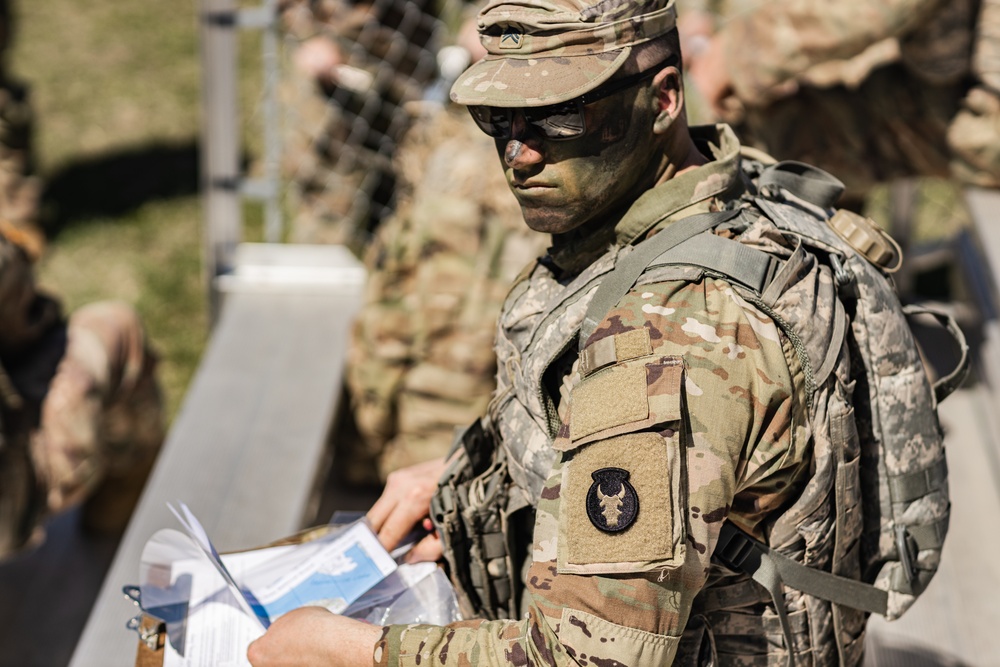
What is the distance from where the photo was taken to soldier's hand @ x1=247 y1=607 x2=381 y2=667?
176cm

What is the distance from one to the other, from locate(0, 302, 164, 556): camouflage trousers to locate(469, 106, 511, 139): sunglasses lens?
236 cm

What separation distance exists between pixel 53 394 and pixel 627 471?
8.76ft

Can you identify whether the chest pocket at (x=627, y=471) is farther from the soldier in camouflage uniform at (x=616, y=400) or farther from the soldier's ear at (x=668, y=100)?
the soldier's ear at (x=668, y=100)

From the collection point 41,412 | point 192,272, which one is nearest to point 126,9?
point 192,272

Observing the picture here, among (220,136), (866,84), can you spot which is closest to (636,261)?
(866,84)

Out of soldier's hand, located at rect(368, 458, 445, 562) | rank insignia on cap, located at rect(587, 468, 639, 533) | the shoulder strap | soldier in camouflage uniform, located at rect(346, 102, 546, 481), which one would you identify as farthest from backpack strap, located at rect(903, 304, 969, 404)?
soldier in camouflage uniform, located at rect(346, 102, 546, 481)

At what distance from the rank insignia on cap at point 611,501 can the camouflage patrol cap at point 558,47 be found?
1.91ft

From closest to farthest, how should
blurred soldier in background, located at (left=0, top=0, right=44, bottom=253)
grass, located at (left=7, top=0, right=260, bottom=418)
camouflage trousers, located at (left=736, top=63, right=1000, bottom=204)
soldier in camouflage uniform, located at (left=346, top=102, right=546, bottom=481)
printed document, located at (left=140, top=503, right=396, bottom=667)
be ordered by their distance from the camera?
printed document, located at (left=140, top=503, right=396, bottom=667) → soldier in camouflage uniform, located at (left=346, top=102, right=546, bottom=481) → camouflage trousers, located at (left=736, top=63, right=1000, bottom=204) → blurred soldier in background, located at (left=0, top=0, right=44, bottom=253) → grass, located at (left=7, top=0, right=260, bottom=418)

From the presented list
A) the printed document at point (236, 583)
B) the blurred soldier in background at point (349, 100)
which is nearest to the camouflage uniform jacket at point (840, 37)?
the blurred soldier in background at point (349, 100)

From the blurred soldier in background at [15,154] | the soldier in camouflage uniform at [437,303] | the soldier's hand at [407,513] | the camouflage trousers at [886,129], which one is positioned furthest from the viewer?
the blurred soldier in background at [15,154]

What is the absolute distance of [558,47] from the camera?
1713mm

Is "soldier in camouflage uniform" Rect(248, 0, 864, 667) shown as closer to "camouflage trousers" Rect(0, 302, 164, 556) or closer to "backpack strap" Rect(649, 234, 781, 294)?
"backpack strap" Rect(649, 234, 781, 294)

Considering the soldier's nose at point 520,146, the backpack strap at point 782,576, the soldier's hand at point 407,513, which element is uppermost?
the soldier's nose at point 520,146

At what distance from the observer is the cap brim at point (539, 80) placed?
1667mm
